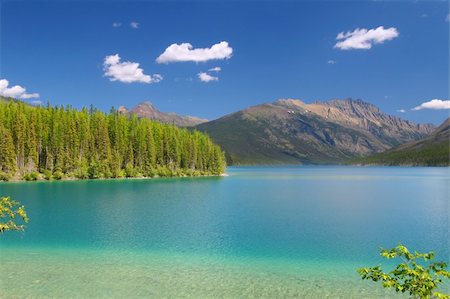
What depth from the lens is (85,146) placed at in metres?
158

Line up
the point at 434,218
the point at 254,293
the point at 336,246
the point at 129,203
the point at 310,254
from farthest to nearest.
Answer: the point at 129,203 < the point at 434,218 < the point at 336,246 < the point at 310,254 < the point at 254,293

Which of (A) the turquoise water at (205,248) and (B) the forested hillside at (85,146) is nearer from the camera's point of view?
(A) the turquoise water at (205,248)

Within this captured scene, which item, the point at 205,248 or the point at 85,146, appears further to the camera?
the point at 85,146

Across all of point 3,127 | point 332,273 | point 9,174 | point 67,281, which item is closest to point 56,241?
point 67,281

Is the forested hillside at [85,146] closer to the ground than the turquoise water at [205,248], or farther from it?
farther from it

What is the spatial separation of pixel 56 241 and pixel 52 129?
4970 inches

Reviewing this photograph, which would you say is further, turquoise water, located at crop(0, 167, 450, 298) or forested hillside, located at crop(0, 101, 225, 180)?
forested hillside, located at crop(0, 101, 225, 180)

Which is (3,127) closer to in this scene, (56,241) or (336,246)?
(56,241)

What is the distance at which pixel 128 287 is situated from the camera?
2520 cm

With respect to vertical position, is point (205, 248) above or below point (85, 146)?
below

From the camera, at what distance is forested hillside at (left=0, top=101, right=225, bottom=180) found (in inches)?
5463

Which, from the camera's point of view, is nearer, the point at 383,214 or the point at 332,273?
the point at 332,273

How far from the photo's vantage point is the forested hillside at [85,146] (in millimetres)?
138750

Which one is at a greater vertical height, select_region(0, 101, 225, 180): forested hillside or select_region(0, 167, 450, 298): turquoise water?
select_region(0, 101, 225, 180): forested hillside
